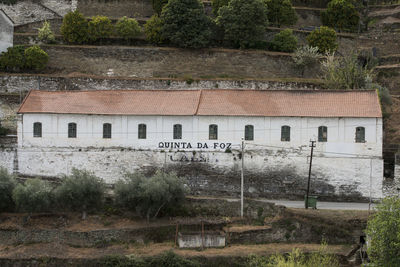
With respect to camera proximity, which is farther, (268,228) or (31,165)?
(31,165)

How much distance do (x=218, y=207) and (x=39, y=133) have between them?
48.4 ft

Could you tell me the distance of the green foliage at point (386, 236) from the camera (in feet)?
114

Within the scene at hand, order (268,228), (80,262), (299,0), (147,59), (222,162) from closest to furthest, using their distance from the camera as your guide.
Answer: (80,262) → (268,228) → (222,162) → (147,59) → (299,0)

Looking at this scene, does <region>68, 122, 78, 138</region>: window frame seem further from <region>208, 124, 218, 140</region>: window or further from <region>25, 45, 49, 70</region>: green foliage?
<region>25, 45, 49, 70</region>: green foliage

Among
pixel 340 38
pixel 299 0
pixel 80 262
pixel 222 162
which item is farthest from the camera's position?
pixel 299 0

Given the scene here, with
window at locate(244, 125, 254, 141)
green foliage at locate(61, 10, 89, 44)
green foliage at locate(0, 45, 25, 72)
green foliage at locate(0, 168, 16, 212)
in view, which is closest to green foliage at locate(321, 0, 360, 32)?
green foliage at locate(61, 10, 89, 44)

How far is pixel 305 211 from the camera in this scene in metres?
42.0

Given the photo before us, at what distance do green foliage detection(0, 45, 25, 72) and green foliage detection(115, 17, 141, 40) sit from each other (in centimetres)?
A: 993

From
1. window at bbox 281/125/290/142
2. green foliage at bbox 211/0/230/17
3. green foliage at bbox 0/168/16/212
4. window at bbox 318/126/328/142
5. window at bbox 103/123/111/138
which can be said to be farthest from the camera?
green foliage at bbox 211/0/230/17

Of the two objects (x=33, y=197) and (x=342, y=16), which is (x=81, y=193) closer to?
(x=33, y=197)

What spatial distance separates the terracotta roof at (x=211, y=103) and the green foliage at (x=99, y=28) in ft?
50.2

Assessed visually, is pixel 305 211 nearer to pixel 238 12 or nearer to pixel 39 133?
pixel 39 133

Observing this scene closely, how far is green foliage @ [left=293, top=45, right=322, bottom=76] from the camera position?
62281 mm

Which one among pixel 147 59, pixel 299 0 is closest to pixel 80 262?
pixel 147 59
